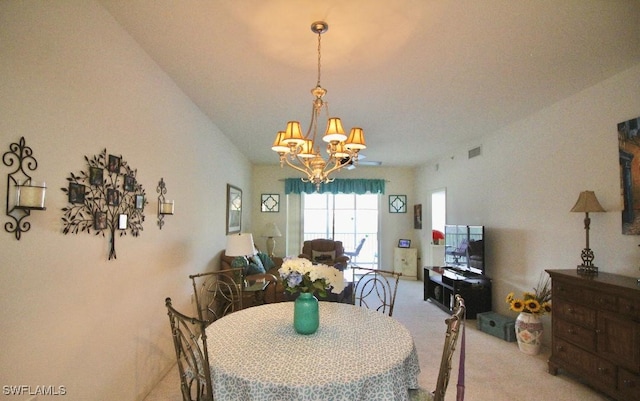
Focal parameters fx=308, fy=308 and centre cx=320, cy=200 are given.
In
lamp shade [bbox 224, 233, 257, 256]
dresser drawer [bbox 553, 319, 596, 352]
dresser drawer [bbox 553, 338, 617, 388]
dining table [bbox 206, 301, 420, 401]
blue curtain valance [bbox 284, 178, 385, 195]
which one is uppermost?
blue curtain valance [bbox 284, 178, 385, 195]

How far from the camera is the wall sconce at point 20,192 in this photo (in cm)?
128

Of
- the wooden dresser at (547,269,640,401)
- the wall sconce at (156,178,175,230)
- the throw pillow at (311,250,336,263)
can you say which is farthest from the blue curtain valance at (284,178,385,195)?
the wooden dresser at (547,269,640,401)

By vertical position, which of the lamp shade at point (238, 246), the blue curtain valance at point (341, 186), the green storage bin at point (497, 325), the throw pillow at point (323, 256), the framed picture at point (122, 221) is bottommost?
the green storage bin at point (497, 325)

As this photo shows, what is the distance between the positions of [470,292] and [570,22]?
3375 millimetres

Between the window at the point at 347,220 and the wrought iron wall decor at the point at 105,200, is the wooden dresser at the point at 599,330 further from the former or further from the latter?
the window at the point at 347,220

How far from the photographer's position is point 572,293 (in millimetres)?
2658

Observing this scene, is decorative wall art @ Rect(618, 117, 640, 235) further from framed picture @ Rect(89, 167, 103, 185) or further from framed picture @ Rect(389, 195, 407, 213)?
framed picture @ Rect(389, 195, 407, 213)

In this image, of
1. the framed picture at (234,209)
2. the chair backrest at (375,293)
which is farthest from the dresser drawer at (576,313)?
the framed picture at (234,209)

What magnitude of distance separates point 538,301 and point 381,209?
15.3 ft

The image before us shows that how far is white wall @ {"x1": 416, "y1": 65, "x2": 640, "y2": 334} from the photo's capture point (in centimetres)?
273

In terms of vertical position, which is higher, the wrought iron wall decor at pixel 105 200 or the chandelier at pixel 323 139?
the chandelier at pixel 323 139

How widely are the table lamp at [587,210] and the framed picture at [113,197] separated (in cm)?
372

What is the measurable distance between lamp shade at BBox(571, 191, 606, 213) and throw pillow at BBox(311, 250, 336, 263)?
172 inches

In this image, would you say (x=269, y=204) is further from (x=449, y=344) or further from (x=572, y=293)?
(x=449, y=344)
